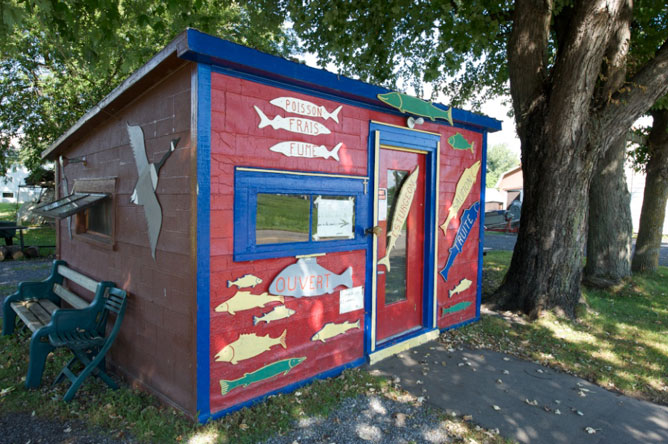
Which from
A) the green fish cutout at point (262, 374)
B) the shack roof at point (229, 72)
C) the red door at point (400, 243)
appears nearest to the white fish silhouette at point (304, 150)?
the shack roof at point (229, 72)

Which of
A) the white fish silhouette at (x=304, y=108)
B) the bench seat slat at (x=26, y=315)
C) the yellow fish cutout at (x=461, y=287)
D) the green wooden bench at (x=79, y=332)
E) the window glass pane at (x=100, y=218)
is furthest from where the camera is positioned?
the yellow fish cutout at (x=461, y=287)

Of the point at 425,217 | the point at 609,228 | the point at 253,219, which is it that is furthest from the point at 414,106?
the point at 609,228

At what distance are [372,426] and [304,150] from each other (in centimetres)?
230

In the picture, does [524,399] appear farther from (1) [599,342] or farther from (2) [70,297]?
(2) [70,297]

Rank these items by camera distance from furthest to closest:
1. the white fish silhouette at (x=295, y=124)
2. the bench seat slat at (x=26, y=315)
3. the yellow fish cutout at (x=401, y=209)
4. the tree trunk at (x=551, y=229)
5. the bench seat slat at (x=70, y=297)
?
the tree trunk at (x=551, y=229)
the yellow fish cutout at (x=401, y=209)
the bench seat slat at (x=70, y=297)
the bench seat slat at (x=26, y=315)
the white fish silhouette at (x=295, y=124)

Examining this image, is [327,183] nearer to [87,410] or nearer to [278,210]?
[278,210]

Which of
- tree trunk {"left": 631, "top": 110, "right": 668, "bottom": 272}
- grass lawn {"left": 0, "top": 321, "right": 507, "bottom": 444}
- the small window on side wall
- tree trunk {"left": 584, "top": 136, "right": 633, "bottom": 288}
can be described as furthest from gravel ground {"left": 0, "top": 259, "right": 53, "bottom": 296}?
tree trunk {"left": 631, "top": 110, "right": 668, "bottom": 272}

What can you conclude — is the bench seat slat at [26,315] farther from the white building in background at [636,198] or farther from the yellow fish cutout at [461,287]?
the white building in background at [636,198]

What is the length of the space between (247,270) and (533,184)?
461cm

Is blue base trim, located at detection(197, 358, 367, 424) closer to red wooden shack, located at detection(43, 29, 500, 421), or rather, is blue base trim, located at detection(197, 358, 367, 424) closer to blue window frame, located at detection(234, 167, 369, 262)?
red wooden shack, located at detection(43, 29, 500, 421)

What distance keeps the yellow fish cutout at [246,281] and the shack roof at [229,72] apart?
1575 millimetres

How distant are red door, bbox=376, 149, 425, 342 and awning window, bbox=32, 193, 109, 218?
9.68ft

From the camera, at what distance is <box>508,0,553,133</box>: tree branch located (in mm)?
5844

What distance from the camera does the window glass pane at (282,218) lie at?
134 inches
